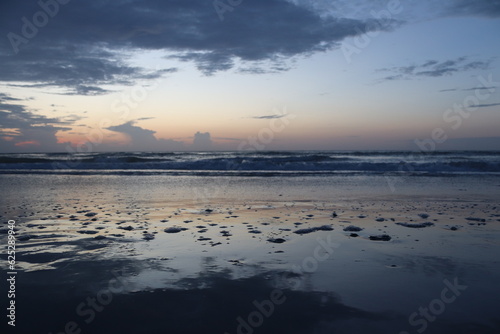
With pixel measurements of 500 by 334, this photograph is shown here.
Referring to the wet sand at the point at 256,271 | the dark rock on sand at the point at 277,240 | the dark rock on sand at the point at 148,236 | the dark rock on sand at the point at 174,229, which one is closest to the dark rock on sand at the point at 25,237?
the wet sand at the point at 256,271

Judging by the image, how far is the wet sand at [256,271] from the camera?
299 centimetres

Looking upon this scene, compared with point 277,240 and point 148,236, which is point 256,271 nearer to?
point 277,240

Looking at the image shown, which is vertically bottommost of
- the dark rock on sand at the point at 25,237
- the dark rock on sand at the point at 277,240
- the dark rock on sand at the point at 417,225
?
the dark rock on sand at the point at 417,225

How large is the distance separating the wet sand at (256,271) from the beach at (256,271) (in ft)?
0.06

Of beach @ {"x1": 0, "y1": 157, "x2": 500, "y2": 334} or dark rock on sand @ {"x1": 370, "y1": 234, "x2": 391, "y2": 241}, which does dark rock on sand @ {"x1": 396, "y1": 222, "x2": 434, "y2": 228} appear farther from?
dark rock on sand @ {"x1": 370, "y1": 234, "x2": 391, "y2": 241}

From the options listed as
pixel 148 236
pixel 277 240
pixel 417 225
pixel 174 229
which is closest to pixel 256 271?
pixel 277 240

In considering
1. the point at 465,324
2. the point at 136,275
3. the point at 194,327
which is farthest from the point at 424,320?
the point at 136,275

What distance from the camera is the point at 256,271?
418 centimetres

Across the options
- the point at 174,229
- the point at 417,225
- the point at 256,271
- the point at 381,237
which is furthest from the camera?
the point at 417,225

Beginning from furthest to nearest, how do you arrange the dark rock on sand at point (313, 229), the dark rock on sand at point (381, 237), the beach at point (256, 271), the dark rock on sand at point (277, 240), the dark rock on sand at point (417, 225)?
the dark rock on sand at point (417, 225) < the dark rock on sand at point (313, 229) < the dark rock on sand at point (381, 237) < the dark rock on sand at point (277, 240) < the beach at point (256, 271)

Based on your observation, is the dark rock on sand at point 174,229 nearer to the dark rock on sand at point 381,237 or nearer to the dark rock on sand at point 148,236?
the dark rock on sand at point 148,236

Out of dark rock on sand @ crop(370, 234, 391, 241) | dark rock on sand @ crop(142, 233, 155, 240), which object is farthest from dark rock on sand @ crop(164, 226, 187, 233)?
dark rock on sand @ crop(370, 234, 391, 241)

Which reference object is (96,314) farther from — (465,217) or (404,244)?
(465,217)

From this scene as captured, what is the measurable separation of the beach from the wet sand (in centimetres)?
2
